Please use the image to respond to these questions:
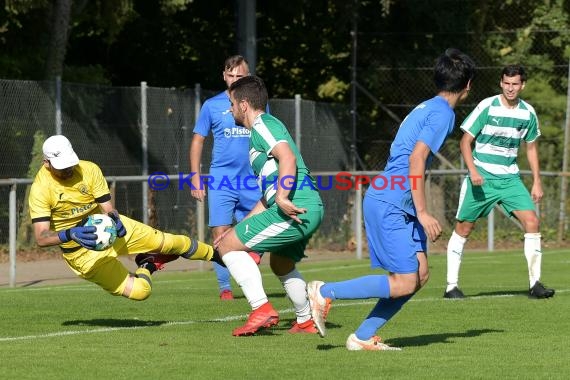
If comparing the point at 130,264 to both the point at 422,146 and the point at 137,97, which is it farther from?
the point at 422,146

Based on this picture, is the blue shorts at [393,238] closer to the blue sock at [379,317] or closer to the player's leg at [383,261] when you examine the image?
the player's leg at [383,261]

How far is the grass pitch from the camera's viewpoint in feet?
27.5

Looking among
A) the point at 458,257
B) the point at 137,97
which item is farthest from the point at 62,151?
the point at 137,97

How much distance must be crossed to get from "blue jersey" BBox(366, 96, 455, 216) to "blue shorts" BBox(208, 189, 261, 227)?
344cm

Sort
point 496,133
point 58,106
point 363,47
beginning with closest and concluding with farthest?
point 496,133 → point 58,106 → point 363,47

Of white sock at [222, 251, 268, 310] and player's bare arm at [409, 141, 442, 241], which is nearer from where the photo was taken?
player's bare arm at [409, 141, 442, 241]

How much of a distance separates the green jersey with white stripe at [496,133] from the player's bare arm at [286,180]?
14.2 feet

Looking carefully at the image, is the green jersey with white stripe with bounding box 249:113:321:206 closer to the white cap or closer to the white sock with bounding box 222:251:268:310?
the white sock with bounding box 222:251:268:310

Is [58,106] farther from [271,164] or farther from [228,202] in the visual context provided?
[271,164]

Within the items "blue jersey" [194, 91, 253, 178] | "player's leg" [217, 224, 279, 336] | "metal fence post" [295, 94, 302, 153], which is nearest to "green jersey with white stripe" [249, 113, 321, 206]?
"player's leg" [217, 224, 279, 336]

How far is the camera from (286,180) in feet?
30.3

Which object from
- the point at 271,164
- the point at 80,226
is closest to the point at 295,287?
the point at 271,164

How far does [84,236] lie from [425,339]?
8.82 ft

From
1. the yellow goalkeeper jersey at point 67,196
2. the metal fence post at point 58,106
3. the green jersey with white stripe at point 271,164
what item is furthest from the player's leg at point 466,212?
the metal fence post at point 58,106
